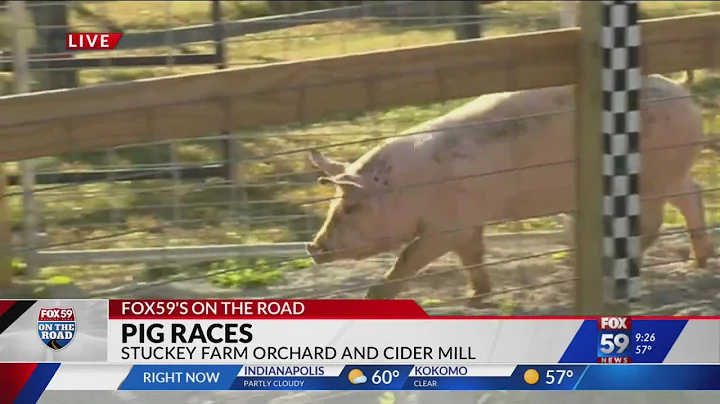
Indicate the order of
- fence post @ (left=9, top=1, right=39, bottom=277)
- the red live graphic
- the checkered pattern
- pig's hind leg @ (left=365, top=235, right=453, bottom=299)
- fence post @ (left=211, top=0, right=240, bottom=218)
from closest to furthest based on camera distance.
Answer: the checkered pattern → fence post @ (left=9, top=1, right=39, bottom=277) → pig's hind leg @ (left=365, top=235, right=453, bottom=299) → fence post @ (left=211, top=0, right=240, bottom=218) → the red live graphic

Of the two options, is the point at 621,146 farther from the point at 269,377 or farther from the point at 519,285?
the point at 269,377

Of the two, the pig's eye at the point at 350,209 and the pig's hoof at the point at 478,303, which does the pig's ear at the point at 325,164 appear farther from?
the pig's hoof at the point at 478,303

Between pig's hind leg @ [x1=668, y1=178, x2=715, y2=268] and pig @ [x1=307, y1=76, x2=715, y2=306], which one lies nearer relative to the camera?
pig's hind leg @ [x1=668, y1=178, x2=715, y2=268]

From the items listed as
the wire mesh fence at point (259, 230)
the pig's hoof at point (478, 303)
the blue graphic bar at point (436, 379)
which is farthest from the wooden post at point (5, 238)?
the pig's hoof at point (478, 303)

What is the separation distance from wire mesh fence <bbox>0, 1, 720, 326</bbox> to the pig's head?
0.19ft

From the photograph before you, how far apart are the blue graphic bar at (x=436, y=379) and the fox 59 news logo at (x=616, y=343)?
0.02 m

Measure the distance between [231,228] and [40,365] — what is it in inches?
27.8

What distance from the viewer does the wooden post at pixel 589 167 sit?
2.52 metres

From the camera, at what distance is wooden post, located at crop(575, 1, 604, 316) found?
252 cm

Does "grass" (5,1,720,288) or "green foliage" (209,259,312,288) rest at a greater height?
"grass" (5,1,720,288)

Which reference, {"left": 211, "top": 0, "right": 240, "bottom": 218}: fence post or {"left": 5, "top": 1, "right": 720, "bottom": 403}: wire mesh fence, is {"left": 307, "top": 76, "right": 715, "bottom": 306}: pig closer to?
{"left": 5, "top": 1, "right": 720, "bottom": 403}: wire mesh fence

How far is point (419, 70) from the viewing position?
250 cm

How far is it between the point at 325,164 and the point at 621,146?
106cm

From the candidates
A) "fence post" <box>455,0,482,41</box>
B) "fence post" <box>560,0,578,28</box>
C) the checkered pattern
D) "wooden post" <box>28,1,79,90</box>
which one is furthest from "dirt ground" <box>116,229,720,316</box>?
"fence post" <box>455,0,482,41</box>
